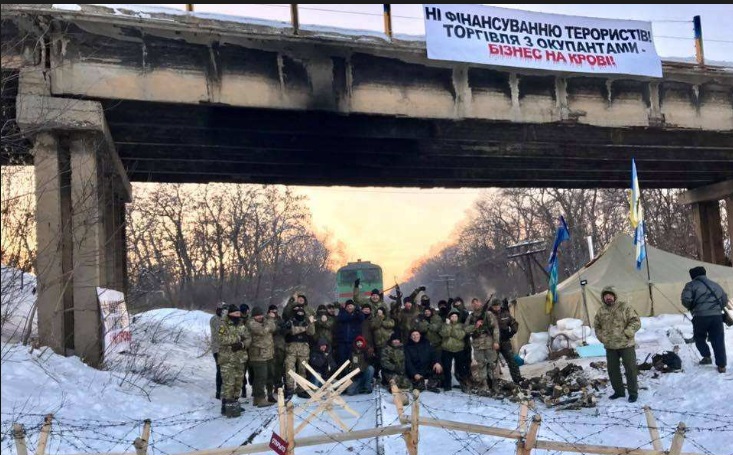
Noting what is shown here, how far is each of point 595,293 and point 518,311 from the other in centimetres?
234

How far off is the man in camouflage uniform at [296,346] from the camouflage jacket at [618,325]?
5.21 metres

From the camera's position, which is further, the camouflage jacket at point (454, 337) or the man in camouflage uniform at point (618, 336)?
the camouflage jacket at point (454, 337)

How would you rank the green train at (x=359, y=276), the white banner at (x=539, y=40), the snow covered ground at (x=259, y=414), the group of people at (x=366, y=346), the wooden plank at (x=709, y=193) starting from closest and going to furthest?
1. the snow covered ground at (x=259, y=414)
2. the group of people at (x=366, y=346)
3. the white banner at (x=539, y=40)
4. the wooden plank at (x=709, y=193)
5. the green train at (x=359, y=276)

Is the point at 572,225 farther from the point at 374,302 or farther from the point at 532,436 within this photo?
the point at 532,436

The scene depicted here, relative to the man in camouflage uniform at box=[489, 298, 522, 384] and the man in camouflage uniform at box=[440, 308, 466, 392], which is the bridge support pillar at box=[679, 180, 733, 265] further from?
the man in camouflage uniform at box=[440, 308, 466, 392]

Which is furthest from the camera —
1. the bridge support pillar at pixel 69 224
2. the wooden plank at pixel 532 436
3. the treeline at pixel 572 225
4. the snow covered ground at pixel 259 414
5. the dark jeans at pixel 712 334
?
the treeline at pixel 572 225

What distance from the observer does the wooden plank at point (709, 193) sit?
25044 mm

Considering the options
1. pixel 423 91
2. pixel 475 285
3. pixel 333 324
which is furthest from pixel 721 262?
pixel 475 285

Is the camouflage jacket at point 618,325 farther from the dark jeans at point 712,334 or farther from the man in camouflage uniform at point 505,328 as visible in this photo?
the man in camouflage uniform at point 505,328

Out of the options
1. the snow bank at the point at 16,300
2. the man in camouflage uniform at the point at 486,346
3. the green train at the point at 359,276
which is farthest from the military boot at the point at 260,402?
the green train at the point at 359,276

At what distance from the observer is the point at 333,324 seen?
12289 millimetres

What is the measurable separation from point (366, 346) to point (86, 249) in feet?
18.9

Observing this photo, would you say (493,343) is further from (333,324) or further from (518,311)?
(518,311)

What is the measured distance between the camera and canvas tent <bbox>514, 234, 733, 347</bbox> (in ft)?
56.9
